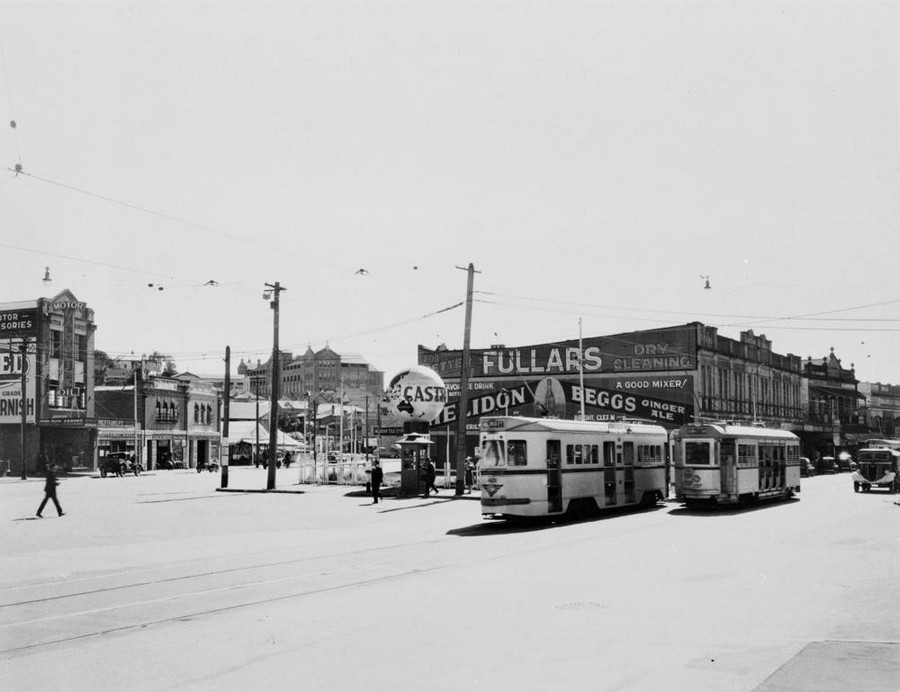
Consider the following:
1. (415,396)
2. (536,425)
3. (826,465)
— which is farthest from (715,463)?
(826,465)

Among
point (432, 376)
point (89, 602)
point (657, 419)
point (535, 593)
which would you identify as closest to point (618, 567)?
point (535, 593)

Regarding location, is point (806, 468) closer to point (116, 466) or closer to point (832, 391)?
point (832, 391)

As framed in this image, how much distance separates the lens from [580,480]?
26.8 meters

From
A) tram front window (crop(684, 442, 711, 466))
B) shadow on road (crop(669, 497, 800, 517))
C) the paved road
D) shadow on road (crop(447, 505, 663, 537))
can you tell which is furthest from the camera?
tram front window (crop(684, 442, 711, 466))

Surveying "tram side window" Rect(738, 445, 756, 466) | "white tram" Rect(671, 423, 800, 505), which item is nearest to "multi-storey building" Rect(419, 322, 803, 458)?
"tram side window" Rect(738, 445, 756, 466)

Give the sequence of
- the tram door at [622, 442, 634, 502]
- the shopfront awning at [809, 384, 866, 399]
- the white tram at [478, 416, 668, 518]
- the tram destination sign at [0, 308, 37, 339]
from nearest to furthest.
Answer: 1. the white tram at [478, 416, 668, 518]
2. the tram door at [622, 442, 634, 502]
3. the tram destination sign at [0, 308, 37, 339]
4. the shopfront awning at [809, 384, 866, 399]

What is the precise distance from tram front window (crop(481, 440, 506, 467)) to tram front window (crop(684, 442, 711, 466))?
319 inches

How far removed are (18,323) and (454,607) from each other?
196 feet

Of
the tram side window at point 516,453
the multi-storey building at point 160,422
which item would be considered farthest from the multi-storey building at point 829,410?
the tram side window at point 516,453

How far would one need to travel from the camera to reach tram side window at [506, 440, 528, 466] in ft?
A: 81.5

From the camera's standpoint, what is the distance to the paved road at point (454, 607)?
8617 mm

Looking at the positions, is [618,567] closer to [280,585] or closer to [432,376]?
[280,585]

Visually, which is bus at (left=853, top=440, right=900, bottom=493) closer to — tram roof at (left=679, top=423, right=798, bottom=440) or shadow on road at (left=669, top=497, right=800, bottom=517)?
shadow on road at (left=669, top=497, right=800, bottom=517)

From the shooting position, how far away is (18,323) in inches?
2512
